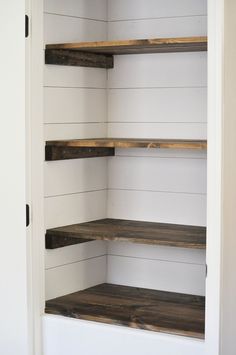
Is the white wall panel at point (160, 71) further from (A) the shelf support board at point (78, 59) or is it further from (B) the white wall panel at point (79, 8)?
(B) the white wall panel at point (79, 8)

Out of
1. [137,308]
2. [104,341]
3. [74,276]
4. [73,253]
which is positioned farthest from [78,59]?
[104,341]

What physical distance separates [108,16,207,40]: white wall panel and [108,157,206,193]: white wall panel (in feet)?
2.11

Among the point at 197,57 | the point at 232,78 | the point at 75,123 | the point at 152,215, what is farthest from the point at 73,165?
the point at 232,78

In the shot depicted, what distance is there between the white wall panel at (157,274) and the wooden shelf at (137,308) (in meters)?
0.05

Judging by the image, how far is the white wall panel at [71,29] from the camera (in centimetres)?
388

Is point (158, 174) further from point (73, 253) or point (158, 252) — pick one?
point (73, 253)

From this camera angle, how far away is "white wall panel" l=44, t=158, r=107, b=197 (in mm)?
3912

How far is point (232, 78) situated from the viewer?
329 centimetres

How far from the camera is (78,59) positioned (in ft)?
13.2

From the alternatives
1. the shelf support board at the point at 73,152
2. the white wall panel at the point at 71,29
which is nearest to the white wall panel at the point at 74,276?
the shelf support board at the point at 73,152

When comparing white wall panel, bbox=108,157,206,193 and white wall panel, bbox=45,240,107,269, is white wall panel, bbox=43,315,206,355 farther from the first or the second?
white wall panel, bbox=108,157,206,193

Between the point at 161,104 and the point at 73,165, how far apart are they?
0.55 m

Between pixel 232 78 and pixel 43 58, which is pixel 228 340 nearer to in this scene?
pixel 232 78

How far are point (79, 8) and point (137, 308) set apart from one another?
1.55 meters
